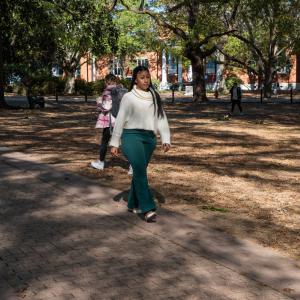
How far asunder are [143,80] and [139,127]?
51 cm

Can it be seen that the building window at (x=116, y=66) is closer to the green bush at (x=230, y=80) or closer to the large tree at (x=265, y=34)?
the green bush at (x=230, y=80)

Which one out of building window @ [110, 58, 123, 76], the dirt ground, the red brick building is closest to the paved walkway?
the dirt ground

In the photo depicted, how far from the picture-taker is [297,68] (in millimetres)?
62875

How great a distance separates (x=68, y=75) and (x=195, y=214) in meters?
47.3

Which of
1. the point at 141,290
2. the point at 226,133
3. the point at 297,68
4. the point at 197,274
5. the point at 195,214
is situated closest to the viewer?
the point at 141,290

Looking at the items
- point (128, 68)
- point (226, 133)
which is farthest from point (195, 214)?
point (128, 68)

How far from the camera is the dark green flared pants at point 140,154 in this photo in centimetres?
638

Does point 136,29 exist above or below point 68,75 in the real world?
above

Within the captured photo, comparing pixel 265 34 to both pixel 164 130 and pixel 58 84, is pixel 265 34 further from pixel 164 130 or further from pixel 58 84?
pixel 164 130

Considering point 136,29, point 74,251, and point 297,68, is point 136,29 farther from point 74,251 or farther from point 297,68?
point 74,251

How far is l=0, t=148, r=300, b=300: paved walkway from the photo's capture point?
4.32 metres

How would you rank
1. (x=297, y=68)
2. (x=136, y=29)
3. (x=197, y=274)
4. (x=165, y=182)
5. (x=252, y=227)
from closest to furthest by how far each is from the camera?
(x=197, y=274) < (x=252, y=227) < (x=165, y=182) < (x=136, y=29) < (x=297, y=68)

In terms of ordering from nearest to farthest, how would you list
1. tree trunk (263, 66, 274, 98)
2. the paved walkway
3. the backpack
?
the paved walkway → the backpack → tree trunk (263, 66, 274, 98)

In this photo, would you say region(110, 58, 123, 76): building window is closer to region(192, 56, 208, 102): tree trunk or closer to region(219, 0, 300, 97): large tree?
region(219, 0, 300, 97): large tree
